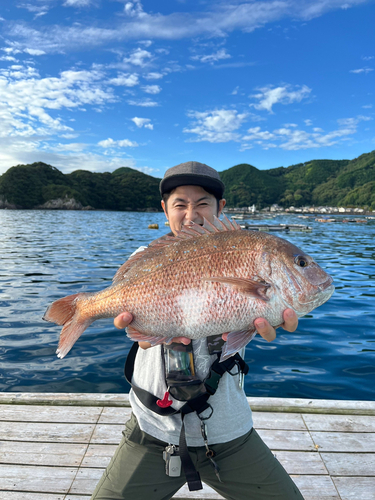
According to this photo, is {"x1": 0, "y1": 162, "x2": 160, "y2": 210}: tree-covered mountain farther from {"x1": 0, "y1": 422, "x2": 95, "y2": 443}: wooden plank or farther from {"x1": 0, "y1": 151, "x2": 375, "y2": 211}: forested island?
{"x1": 0, "y1": 422, "x2": 95, "y2": 443}: wooden plank

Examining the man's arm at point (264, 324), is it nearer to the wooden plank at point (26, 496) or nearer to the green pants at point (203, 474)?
the green pants at point (203, 474)

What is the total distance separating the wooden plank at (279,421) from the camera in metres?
3.72

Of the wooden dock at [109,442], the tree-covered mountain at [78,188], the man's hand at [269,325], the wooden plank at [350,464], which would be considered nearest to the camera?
the man's hand at [269,325]

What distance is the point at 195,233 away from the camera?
248 cm

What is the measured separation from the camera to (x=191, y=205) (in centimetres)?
295

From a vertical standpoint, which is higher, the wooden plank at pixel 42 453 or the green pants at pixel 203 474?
the green pants at pixel 203 474

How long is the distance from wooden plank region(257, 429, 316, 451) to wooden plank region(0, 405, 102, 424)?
187 cm

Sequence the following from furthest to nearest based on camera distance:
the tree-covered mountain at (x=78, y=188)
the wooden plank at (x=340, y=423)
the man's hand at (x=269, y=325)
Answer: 1. the tree-covered mountain at (x=78, y=188)
2. the wooden plank at (x=340, y=423)
3. the man's hand at (x=269, y=325)

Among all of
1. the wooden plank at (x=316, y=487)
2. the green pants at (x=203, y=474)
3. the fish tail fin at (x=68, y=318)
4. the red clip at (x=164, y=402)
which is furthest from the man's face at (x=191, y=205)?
the wooden plank at (x=316, y=487)

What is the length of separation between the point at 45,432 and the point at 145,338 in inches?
88.3

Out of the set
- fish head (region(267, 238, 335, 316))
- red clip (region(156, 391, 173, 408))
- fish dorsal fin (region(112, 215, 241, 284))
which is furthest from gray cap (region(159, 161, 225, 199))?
red clip (region(156, 391, 173, 408))

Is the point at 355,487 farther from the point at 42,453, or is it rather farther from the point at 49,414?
the point at 49,414

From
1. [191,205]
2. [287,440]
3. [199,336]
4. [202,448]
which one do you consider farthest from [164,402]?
[287,440]

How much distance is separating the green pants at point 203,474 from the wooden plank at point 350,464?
1.12 m
